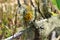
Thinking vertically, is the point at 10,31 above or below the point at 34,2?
below

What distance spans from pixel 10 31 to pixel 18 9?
16 centimetres

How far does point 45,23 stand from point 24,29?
18 cm

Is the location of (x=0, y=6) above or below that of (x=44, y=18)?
above

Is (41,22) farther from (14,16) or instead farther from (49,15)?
(14,16)

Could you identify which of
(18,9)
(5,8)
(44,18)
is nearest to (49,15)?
(44,18)

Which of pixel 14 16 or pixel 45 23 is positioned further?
pixel 45 23

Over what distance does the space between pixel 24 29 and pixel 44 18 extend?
19 centimetres

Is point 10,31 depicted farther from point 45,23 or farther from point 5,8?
point 45,23

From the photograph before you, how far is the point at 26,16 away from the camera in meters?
1.26

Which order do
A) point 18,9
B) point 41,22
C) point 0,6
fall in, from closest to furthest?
point 0,6
point 18,9
point 41,22

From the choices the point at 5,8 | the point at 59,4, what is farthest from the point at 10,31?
the point at 59,4

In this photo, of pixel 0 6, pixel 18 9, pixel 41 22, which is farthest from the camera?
pixel 41 22

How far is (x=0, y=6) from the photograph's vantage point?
1126mm

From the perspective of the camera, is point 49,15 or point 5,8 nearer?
point 5,8
